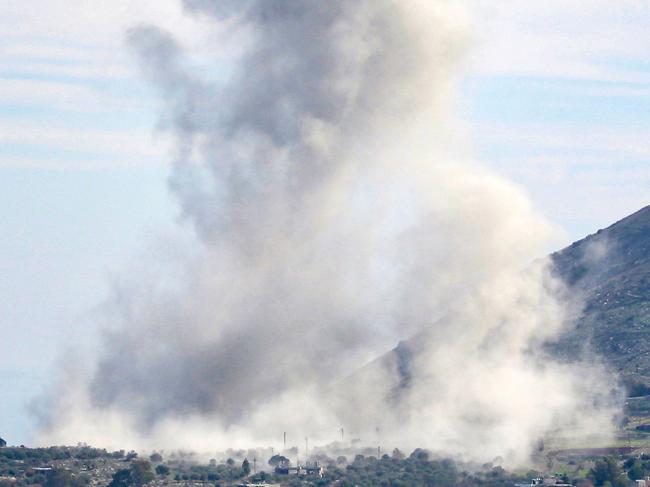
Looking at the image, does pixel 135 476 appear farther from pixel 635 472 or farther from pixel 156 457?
pixel 635 472

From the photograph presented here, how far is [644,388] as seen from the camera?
643 feet

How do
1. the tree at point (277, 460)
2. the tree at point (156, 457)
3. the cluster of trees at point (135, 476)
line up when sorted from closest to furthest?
the cluster of trees at point (135, 476)
the tree at point (156, 457)
the tree at point (277, 460)

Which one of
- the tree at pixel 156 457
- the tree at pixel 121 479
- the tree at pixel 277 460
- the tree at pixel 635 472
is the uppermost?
the tree at pixel 156 457

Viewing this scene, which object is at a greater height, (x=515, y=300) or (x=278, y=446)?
(x=515, y=300)

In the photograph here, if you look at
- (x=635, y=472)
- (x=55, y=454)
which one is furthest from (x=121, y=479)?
(x=635, y=472)

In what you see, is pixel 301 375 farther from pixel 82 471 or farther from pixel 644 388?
pixel 644 388

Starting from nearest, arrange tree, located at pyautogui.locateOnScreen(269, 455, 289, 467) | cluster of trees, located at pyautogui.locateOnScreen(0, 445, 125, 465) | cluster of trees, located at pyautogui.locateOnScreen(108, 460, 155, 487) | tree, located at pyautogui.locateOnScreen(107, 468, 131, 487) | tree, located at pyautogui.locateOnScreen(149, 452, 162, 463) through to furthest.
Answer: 1. tree, located at pyautogui.locateOnScreen(107, 468, 131, 487)
2. cluster of trees, located at pyautogui.locateOnScreen(108, 460, 155, 487)
3. tree, located at pyautogui.locateOnScreen(149, 452, 162, 463)
4. tree, located at pyautogui.locateOnScreen(269, 455, 289, 467)
5. cluster of trees, located at pyautogui.locateOnScreen(0, 445, 125, 465)

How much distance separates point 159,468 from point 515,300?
178ft

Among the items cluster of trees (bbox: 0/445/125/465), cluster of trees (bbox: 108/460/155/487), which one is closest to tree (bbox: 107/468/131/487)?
cluster of trees (bbox: 108/460/155/487)

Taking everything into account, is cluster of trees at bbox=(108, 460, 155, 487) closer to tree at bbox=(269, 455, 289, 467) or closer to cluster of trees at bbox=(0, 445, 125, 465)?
cluster of trees at bbox=(0, 445, 125, 465)

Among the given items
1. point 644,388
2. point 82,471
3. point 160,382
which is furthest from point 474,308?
point 82,471

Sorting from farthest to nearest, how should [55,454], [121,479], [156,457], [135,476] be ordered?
[55,454] → [156,457] → [121,479] → [135,476]

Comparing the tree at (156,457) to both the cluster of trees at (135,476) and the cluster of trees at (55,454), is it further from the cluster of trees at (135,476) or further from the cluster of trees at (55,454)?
the cluster of trees at (135,476)

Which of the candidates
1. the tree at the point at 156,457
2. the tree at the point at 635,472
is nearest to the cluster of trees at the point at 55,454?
the tree at the point at 156,457
